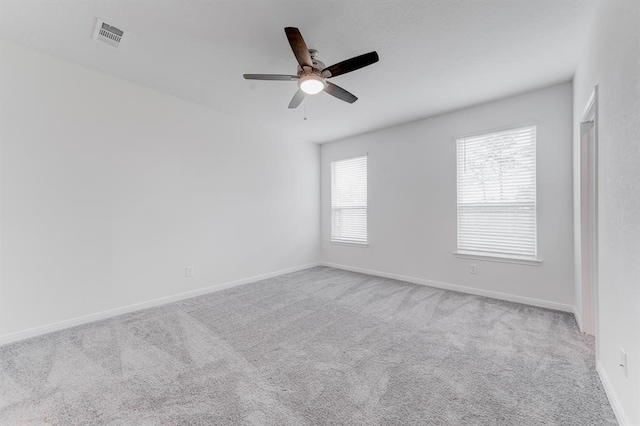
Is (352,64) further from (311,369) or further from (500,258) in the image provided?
(500,258)

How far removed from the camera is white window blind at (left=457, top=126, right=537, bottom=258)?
3.43 meters

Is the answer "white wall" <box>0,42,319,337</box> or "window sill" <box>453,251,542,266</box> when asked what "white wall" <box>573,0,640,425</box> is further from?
"white wall" <box>0,42,319,337</box>

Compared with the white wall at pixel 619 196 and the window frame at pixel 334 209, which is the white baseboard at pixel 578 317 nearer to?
the white wall at pixel 619 196

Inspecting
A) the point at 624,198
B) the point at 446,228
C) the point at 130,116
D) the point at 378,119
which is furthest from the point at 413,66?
the point at 130,116

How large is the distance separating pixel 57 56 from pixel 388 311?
4.47m

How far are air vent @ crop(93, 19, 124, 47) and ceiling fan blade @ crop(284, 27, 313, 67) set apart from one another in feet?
5.20

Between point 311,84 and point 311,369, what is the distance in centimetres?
239

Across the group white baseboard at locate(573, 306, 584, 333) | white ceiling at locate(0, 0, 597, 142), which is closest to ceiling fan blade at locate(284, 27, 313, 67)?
white ceiling at locate(0, 0, 597, 142)

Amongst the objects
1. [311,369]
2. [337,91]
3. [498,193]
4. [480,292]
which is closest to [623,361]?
[311,369]

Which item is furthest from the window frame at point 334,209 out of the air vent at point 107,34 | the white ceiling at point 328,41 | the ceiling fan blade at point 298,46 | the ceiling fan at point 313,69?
the air vent at point 107,34

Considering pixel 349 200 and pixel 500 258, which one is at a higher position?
Answer: pixel 349 200

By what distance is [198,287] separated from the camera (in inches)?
153

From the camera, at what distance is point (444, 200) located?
4.13 metres

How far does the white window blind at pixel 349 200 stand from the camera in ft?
17.3
